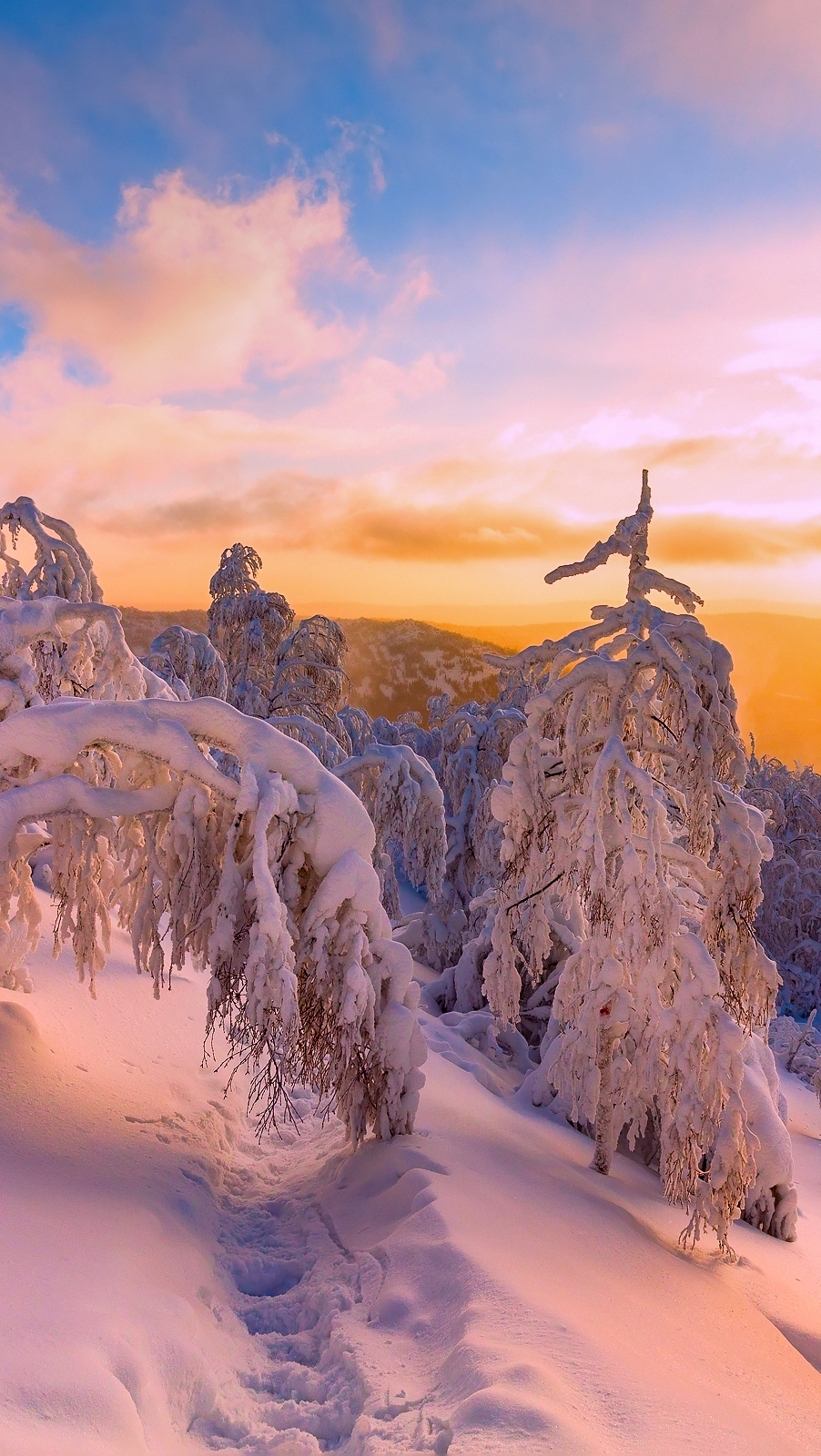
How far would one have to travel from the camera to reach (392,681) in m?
71.8

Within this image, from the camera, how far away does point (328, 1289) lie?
4.28 meters

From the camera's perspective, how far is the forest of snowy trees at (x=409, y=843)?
494cm

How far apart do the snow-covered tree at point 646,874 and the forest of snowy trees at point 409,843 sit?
23 millimetres

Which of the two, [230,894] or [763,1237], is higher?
[230,894]

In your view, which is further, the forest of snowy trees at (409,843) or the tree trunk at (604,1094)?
the tree trunk at (604,1094)

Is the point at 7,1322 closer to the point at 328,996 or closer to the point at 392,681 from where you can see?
the point at 328,996

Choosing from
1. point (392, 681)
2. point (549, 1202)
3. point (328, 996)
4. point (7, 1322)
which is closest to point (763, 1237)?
point (549, 1202)

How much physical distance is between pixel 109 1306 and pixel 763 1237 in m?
6.73

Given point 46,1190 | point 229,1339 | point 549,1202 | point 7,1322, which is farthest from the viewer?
point 549,1202

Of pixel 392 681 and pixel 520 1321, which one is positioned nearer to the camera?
pixel 520 1321

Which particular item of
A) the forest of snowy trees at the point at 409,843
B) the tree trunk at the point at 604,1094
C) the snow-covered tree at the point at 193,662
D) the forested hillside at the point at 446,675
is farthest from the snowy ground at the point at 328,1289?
the forested hillside at the point at 446,675

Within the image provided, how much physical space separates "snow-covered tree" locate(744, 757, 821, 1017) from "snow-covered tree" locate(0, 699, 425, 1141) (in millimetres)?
20204

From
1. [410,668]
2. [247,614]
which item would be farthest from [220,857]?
[410,668]

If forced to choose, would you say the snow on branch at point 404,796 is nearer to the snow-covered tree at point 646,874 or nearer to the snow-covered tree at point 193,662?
the snow-covered tree at point 646,874
